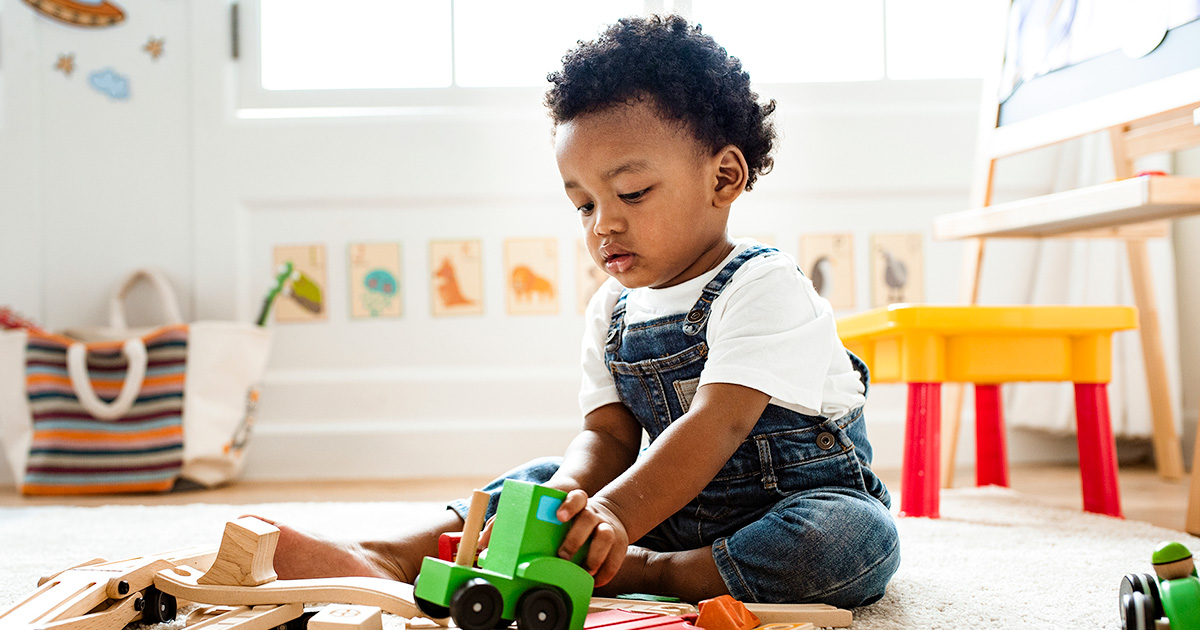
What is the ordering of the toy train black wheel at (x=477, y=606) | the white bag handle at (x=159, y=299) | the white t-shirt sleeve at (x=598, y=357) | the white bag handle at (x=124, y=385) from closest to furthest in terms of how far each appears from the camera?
the toy train black wheel at (x=477, y=606)
the white t-shirt sleeve at (x=598, y=357)
the white bag handle at (x=124, y=385)
the white bag handle at (x=159, y=299)

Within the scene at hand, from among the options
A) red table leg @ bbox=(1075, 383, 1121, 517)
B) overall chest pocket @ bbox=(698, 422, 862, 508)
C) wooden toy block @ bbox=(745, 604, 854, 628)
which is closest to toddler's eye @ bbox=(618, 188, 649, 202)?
overall chest pocket @ bbox=(698, 422, 862, 508)

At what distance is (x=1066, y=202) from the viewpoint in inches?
44.1

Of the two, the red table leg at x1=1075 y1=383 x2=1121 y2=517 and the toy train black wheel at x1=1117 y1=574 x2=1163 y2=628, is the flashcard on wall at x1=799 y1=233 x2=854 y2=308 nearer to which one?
the red table leg at x1=1075 y1=383 x2=1121 y2=517

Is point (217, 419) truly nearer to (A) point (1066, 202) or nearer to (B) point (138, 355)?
(B) point (138, 355)

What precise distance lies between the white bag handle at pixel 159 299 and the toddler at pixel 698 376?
114 cm

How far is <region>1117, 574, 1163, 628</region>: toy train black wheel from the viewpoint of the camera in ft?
1.80

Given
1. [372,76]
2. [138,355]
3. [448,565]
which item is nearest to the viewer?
[448,565]

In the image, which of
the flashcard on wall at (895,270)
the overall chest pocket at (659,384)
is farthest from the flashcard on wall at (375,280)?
the overall chest pocket at (659,384)

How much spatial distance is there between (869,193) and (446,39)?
0.90m

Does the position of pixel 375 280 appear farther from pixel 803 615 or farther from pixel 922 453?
pixel 803 615

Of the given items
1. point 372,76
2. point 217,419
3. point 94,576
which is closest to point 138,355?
point 217,419

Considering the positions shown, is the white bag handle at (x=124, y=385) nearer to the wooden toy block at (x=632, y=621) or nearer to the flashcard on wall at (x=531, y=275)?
the flashcard on wall at (x=531, y=275)

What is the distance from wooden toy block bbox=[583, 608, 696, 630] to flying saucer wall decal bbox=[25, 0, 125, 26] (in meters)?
1.70

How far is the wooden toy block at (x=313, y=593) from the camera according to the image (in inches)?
22.6
